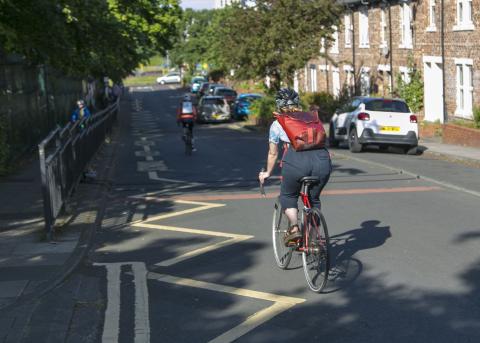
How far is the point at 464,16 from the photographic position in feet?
100

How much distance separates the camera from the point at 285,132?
27.1 feet

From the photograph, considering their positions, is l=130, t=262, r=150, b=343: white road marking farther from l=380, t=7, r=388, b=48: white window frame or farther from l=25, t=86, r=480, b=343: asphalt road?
l=380, t=7, r=388, b=48: white window frame

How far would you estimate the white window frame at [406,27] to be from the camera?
36425 mm

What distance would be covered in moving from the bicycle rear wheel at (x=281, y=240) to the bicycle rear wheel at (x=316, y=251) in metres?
0.68

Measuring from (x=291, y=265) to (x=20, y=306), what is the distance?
2.95 meters

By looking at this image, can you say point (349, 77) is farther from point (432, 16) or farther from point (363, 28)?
point (432, 16)

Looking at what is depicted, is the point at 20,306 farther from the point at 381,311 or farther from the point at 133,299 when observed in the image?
the point at 381,311

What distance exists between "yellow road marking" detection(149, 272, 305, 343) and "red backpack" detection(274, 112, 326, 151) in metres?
1.41

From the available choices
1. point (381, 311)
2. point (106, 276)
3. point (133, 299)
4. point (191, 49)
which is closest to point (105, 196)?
point (106, 276)

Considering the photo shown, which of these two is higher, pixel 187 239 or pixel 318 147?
pixel 318 147

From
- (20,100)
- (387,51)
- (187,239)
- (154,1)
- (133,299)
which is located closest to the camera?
(133,299)

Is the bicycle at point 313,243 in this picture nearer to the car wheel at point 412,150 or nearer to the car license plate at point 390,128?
Answer: the car license plate at point 390,128

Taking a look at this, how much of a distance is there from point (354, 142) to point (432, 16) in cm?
1072

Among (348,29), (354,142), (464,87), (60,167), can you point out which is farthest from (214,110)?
(60,167)
